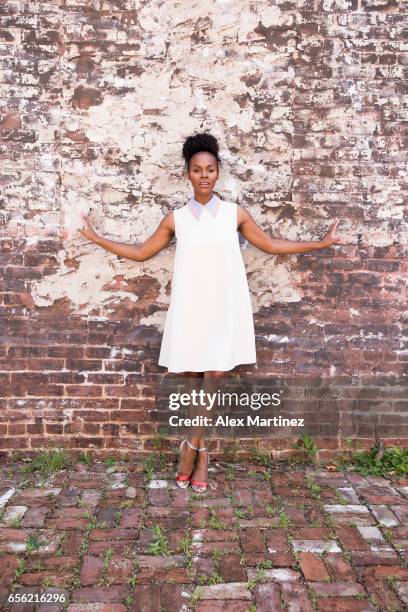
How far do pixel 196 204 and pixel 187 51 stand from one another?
1022 mm

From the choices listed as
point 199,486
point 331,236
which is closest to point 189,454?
point 199,486

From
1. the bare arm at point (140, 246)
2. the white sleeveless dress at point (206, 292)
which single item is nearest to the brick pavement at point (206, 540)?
the white sleeveless dress at point (206, 292)

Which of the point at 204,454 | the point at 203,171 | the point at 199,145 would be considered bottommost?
the point at 204,454

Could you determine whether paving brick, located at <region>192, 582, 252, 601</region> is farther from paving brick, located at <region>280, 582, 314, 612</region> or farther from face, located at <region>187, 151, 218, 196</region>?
face, located at <region>187, 151, 218, 196</region>

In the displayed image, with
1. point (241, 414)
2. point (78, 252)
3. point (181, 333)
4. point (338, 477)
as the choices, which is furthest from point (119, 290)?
point (338, 477)

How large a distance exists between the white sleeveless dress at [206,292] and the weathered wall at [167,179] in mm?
363

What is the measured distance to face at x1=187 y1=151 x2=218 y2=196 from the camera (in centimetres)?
331

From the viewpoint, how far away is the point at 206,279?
334 centimetres

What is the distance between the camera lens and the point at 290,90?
3.63m

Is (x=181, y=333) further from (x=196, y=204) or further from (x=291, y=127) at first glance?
(x=291, y=127)

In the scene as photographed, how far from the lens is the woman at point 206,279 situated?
3.33 metres

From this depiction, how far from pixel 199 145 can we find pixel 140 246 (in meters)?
0.74

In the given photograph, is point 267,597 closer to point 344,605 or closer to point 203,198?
point 344,605

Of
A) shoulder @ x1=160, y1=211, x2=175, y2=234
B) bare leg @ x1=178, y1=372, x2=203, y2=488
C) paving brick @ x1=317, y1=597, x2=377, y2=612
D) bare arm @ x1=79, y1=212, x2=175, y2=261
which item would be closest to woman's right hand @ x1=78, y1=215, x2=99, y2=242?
bare arm @ x1=79, y1=212, x2=175, y2=261
